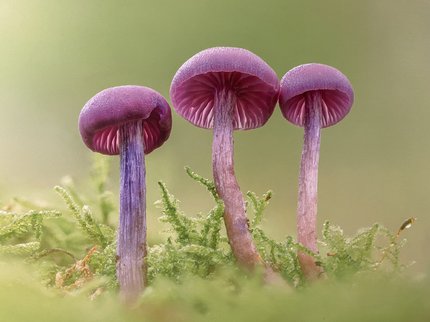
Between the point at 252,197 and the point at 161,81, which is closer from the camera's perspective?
the point at 252,197

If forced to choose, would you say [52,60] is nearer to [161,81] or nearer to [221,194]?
[161,81]

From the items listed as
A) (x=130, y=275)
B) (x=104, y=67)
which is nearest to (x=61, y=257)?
(x=130, y=275)

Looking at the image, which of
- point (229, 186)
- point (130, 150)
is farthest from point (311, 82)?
point (130, 150)

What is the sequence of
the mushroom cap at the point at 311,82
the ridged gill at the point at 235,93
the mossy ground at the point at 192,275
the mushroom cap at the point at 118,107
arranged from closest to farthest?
the mossy ground at the point at 192,275
the mushroom cap at the point at 118,107
the mushroom cap at the point at 311,82
the ridged gill at the point at 235,93

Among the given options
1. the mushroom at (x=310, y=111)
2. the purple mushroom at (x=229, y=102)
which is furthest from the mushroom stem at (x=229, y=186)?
the mushroom at (x=310, y=111)

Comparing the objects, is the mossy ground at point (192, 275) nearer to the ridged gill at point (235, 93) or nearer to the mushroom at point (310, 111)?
the mushroom at point (310, 111)

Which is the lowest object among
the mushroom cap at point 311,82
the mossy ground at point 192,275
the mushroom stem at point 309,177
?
the mossy ground at point 192,275
